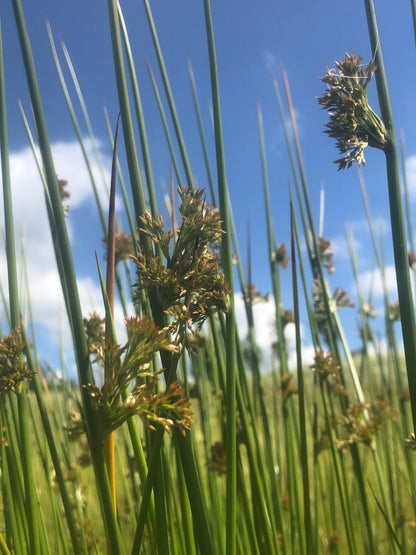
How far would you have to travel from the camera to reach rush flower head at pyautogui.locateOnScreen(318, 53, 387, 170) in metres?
0.70

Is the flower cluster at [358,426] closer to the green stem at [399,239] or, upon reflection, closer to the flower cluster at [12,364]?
the green stem at [399,239]

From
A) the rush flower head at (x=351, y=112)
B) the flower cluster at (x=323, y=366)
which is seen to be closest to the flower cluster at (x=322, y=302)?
the flower cluster at (x=323, y=366)

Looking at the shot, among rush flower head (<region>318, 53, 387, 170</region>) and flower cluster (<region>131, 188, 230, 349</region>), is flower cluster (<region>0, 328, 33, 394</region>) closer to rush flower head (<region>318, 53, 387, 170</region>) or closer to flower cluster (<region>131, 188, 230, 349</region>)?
flower cluster (<region>131, 188, 230, 349</region>)

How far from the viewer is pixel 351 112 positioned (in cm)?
71

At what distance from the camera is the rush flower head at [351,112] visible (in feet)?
2.30

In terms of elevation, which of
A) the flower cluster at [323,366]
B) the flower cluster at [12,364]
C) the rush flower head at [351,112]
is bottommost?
the flower cluster at [323,366]

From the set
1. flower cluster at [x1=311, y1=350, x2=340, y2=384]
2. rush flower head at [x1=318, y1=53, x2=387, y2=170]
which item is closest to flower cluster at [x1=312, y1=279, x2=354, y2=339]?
flower cluster at [x1=311, y1=350, x2=340, y2=384]

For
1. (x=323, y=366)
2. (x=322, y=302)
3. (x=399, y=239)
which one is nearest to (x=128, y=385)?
(x=399, y=239)

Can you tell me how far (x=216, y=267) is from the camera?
573 mm

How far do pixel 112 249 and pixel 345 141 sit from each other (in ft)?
1.22

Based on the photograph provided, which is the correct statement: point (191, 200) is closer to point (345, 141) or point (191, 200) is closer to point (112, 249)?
point (112, 249)

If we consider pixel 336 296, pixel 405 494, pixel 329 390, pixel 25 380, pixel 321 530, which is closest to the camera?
pixel 25 380

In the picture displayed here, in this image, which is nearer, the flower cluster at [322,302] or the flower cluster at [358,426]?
the flower cluster at [358,426]

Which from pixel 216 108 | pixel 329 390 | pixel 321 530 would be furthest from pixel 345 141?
pixel 321 530
